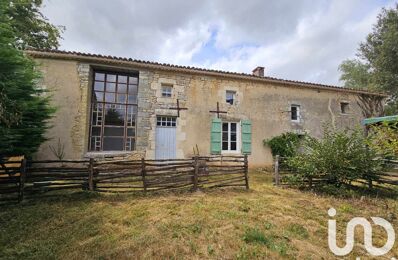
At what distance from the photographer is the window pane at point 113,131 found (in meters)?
10.8

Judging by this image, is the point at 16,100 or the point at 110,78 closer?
the point at 16,100

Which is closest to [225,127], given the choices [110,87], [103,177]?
[110,87]

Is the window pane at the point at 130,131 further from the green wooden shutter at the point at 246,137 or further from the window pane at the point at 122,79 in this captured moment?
the green wooden shutter at the point at 246,137

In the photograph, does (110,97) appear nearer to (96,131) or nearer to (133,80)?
(133,80)

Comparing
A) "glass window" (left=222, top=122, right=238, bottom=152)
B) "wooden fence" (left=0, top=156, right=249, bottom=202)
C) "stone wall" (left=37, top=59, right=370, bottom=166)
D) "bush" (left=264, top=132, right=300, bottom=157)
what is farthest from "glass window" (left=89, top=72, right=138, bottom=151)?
"bush" (left=264, top=132, right=300, bottom=157)

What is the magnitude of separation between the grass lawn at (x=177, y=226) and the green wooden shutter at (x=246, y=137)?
5472 millimetres

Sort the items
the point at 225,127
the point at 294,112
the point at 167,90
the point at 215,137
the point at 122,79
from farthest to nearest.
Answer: the point at 294,112 → the point at 225,127 → the point at 215,137 → the point at 167,90 → the point at 122,79

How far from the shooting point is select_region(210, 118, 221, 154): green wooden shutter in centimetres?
1146

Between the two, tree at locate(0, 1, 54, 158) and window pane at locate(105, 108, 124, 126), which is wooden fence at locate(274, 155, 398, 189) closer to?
window pane at locate(105, 108, 124, 126)

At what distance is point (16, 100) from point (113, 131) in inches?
211

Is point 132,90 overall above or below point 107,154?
above

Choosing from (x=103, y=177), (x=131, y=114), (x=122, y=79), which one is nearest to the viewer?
(x=103, y=177)

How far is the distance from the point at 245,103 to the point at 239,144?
82.3 inches

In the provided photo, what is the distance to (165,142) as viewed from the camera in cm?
1108
